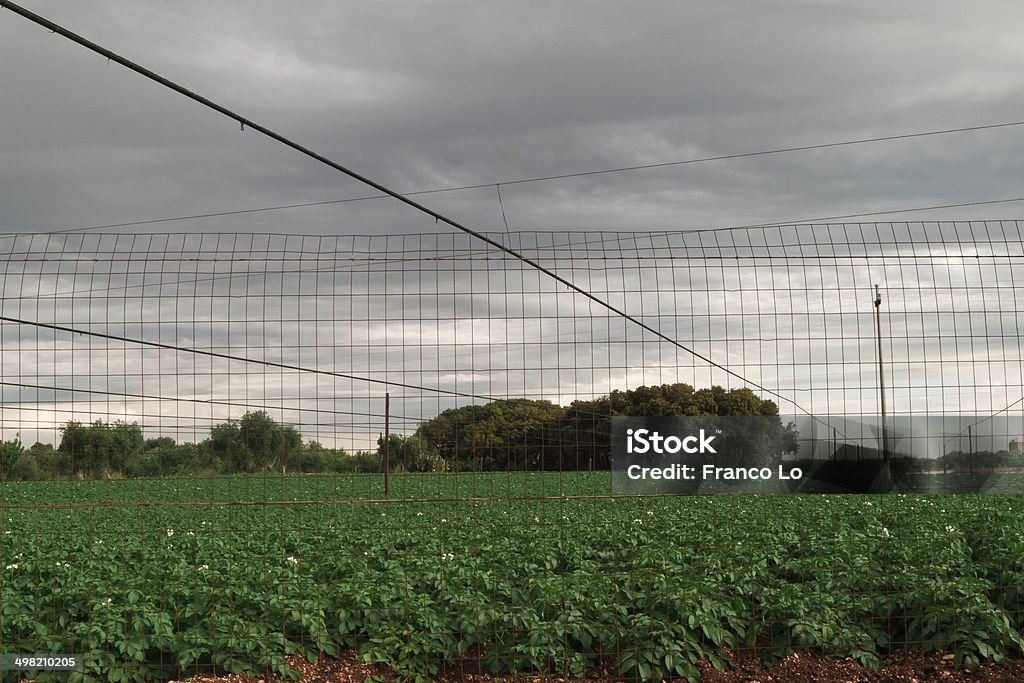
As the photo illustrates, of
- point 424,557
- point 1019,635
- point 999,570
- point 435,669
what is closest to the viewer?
point 435,669

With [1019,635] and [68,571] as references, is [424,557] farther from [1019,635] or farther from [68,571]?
[1019,635]

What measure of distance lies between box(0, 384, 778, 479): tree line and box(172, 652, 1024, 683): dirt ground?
1.65m

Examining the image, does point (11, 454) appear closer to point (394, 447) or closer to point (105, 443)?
point (105, 443)

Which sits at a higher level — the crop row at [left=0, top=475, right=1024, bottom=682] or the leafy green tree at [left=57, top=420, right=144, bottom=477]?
the leafy green tree at [left=57, top=420, right=144, bottom=477]

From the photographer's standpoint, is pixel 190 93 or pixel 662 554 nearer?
pixel 190 93

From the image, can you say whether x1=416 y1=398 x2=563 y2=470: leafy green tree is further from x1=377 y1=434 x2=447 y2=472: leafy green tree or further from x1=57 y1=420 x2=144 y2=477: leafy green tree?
x1=57 y1=420 x2=144 y2=477: leafy green tree

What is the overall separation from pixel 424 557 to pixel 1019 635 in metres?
5.16

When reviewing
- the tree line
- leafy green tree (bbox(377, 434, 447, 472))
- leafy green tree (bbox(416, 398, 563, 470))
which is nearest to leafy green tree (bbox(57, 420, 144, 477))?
the tree line

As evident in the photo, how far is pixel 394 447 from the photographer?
845cm

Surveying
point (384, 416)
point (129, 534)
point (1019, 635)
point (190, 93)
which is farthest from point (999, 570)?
point (129, 534)

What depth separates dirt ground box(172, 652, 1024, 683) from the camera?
683cm

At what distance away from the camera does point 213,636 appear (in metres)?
6.94

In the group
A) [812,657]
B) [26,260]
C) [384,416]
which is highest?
[26,260]

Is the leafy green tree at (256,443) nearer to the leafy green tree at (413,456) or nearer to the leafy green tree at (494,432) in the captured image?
the leafy green tree at (413,456)
